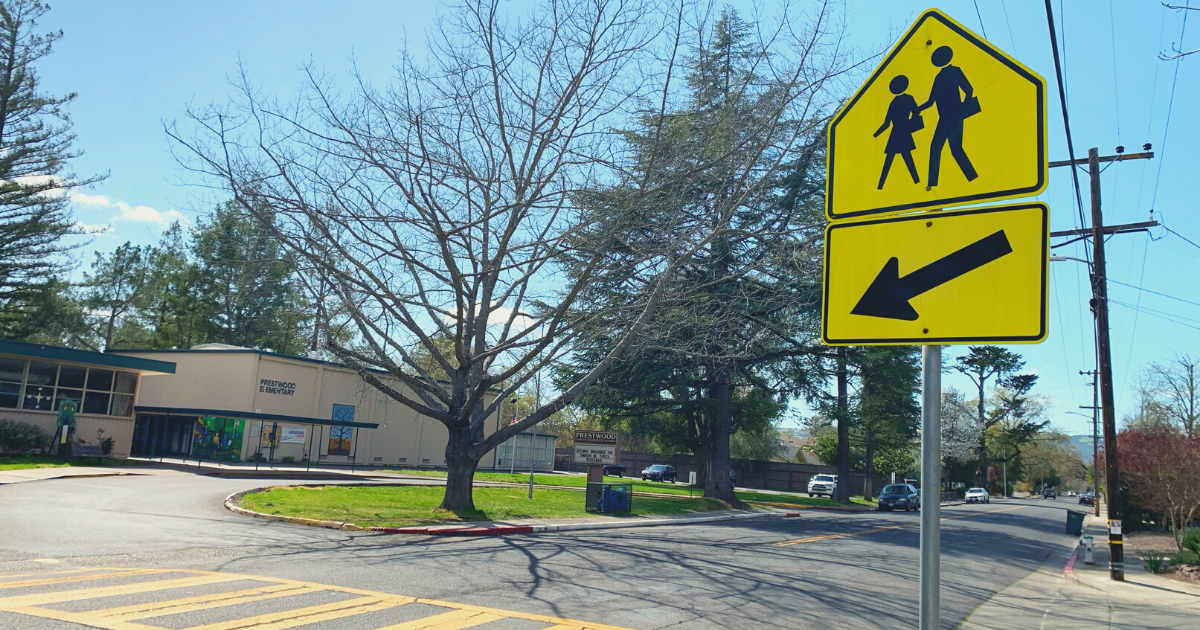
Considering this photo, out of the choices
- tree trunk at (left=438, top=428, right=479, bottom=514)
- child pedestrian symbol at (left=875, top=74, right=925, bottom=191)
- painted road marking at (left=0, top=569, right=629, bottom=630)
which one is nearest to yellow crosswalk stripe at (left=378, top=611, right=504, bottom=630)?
painted road marking at (left=0, top=569, right=629, bottom=630)

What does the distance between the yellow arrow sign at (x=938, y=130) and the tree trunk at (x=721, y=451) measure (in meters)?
31.2

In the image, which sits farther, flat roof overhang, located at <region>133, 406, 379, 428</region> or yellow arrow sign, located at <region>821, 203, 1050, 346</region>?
flat roof overhang, located at <region>133, 406, 379, 428</region>

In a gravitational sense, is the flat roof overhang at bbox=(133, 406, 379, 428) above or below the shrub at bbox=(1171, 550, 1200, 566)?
above

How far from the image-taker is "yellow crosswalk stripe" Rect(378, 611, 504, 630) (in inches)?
295

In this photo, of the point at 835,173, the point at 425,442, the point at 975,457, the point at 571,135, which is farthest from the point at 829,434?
the point at 835,173

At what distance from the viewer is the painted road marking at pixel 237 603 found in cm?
723

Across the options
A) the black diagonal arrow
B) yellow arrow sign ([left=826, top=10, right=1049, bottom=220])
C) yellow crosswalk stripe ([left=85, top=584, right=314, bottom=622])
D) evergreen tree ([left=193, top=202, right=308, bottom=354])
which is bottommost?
yellow crosswalk stripe ([left=85, top=584, right=314, bottom=622])

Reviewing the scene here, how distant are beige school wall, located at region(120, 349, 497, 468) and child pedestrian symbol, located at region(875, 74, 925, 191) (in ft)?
128

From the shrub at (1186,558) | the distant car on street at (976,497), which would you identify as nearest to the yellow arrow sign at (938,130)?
the shrub at (1186,558)

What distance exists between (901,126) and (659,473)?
2380 inches

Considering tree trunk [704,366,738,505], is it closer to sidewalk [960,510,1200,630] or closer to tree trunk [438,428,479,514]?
tree trunk [438,428,479,514]

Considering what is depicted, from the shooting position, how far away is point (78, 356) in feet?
114

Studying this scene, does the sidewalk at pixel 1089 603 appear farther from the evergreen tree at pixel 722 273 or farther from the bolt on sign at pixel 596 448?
the bolt on sign at pixel 596 448

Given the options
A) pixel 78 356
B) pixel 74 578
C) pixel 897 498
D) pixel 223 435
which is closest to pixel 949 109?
pixel 74 578
